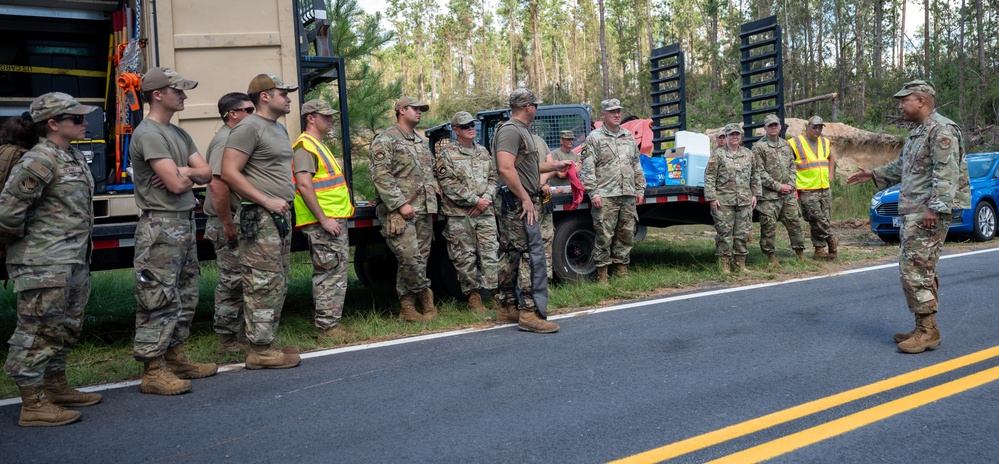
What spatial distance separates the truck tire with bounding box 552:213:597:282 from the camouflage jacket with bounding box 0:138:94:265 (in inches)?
A: 209

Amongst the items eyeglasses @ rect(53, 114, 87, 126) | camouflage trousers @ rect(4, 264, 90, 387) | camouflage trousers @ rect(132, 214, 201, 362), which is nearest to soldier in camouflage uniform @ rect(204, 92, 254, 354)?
camouflage trousers @ rect(132, 214, 201, 362)

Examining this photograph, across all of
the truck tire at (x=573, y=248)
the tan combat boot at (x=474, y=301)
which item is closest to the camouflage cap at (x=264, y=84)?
the tan combat boot at (x=474, y=301)

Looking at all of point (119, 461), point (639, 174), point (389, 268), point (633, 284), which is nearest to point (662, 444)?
point (119, 461)

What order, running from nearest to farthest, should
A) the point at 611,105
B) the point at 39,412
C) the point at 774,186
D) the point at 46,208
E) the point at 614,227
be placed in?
the point at 39,412 < the point at 46,208 < the point at 611,105 < the point at 614,227 < the point at 774,186

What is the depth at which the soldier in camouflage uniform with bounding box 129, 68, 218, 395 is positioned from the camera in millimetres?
4887

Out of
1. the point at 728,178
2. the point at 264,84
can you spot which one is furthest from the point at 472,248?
the point at 728,178

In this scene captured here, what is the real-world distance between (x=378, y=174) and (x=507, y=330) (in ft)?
5.97

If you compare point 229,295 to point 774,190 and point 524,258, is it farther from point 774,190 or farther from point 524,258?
point 774,190

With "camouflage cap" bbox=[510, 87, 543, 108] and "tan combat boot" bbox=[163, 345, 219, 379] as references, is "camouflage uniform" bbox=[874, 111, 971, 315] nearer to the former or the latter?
"camouflage cap" bbox=[510, 87, 543, 108]

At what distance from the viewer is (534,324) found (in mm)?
6402

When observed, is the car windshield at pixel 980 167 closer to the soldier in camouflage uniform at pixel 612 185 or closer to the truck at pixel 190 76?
the truck at pixel 190 76

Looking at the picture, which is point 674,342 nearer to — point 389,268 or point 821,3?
point 389,268

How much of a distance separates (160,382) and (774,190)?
8.06m

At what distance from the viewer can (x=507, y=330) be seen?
6582 millimetres
